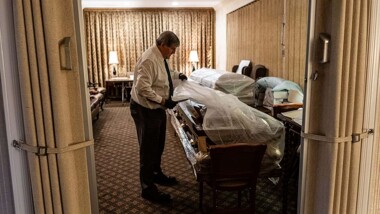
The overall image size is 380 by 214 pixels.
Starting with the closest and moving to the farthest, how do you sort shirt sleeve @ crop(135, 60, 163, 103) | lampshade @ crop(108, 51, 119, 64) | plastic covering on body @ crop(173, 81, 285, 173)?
plastic covering on body @ crop(173, 81, 285, 173), shirt sleeve @ crop(135, 60, 163, 103), lampshade @ crop(108, 51, 119, 64)

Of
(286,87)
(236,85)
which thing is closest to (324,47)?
(286,87)

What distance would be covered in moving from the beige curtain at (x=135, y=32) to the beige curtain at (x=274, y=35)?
179 centimetres

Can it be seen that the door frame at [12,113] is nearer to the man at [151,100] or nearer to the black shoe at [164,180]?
the man at [151,100]

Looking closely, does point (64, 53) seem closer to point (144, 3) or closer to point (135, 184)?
point (135, 184)

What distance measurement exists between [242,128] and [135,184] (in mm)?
1304

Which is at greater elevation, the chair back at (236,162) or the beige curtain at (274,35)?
the beige curtain at (274,35)

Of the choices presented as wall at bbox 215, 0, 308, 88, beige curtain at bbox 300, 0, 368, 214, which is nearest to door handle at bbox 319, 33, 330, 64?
beige curtain at bbox 300, 0, 368, 214

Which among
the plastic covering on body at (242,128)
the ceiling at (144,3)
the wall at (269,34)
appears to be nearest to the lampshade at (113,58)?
the ceiling at (144,3)

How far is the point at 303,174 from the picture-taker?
4.36 ft

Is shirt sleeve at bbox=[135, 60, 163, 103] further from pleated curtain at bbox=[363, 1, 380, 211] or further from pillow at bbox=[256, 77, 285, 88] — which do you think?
pillow at bbox=[256, 77, 285, 88]

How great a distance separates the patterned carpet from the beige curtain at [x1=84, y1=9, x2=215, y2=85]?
419 cm

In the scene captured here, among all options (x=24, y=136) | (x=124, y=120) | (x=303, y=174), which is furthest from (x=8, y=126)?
(x=124, y=120)

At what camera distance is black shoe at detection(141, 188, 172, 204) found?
2688 millimetres

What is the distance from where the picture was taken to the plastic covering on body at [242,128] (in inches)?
93.3
